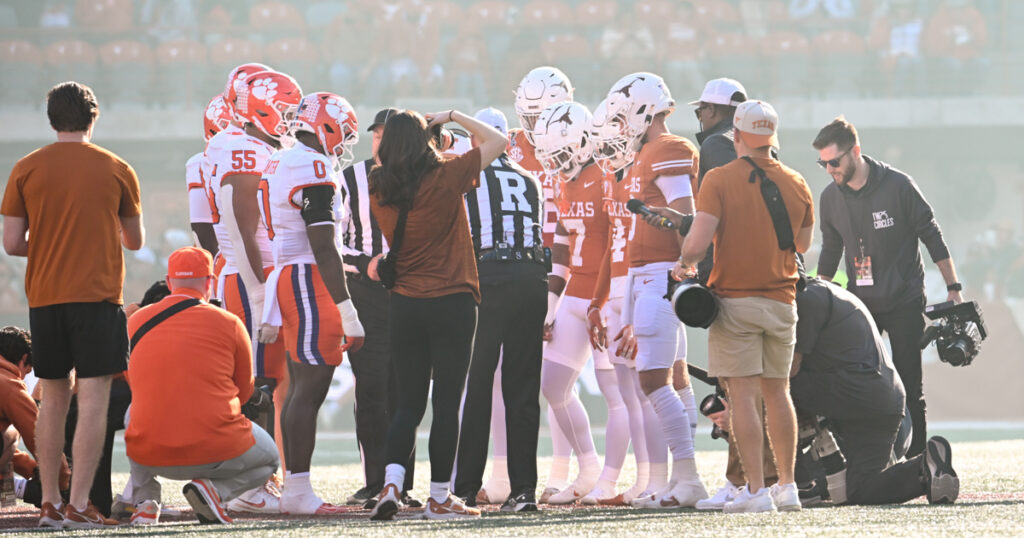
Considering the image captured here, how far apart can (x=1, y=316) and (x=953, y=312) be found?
17.0 m

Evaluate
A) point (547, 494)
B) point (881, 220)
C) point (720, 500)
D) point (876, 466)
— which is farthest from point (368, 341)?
point (881, 220)

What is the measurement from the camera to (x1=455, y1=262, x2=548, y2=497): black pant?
5.47 metres

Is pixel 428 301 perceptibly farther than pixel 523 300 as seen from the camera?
No

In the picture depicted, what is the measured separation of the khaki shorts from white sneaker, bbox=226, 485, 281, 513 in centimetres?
192

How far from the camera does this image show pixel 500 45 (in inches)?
930

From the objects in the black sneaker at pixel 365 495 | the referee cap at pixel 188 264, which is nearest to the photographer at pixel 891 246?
the black sneaker at pixel 365 495

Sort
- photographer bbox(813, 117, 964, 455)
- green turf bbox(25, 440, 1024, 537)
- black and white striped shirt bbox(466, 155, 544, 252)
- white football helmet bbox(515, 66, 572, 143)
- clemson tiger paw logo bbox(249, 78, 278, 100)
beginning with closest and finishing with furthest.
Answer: green turf bbox(25, 440, 1024, 537)
black and white striped shirt bbox(466, 155, 544, 252)
clemson tiger paw logo bbox(249, 78, 278, 100)
photographer bbox(813, 117, 964, 455)
white football helmet bbox(515, 66, 572, 143)

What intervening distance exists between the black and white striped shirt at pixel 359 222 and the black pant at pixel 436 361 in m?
1.06

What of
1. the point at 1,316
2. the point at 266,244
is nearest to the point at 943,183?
the point at 1,316

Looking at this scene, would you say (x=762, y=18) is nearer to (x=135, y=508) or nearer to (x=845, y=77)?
(x=845, y=77)

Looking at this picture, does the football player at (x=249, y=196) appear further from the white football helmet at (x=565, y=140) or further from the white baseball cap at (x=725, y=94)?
the white baseball cap at (x=725, y=94)

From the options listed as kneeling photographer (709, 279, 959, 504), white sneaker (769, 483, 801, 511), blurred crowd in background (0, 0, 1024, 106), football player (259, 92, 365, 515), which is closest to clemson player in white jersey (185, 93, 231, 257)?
football player (259, 92, 365, 515)

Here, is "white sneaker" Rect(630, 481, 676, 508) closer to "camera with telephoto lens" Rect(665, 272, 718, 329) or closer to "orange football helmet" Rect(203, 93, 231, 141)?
"camera with telephoto lens" Rect(665, 272, 718, 329)

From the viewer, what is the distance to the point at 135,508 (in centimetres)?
538
